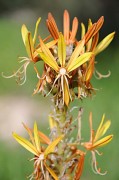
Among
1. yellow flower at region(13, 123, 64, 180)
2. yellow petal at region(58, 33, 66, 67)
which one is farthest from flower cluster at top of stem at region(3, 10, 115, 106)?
yellow flower at region(13, 123, 64, 180)

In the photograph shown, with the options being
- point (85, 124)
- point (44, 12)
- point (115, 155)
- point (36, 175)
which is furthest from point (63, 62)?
point (44, 12)

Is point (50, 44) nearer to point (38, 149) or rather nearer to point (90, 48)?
point (90, 48)

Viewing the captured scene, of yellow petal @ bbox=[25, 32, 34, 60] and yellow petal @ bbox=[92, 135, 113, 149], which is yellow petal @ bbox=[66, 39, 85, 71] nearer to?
yellow petal @ bbox=[25, 32, 34, 60]

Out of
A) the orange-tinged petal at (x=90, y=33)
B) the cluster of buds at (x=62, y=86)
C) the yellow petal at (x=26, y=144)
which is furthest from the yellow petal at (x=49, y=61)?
the yellow petal at (x=26, y=144)

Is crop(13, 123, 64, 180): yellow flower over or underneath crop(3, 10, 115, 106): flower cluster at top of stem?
underneath

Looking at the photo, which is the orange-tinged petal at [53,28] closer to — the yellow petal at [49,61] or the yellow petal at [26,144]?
the yellow petal at [49,61]

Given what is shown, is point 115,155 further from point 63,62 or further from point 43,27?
point 43,27

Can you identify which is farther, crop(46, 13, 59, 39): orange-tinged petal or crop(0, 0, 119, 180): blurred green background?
crop(0, 0, 119, 180): blurred green background
